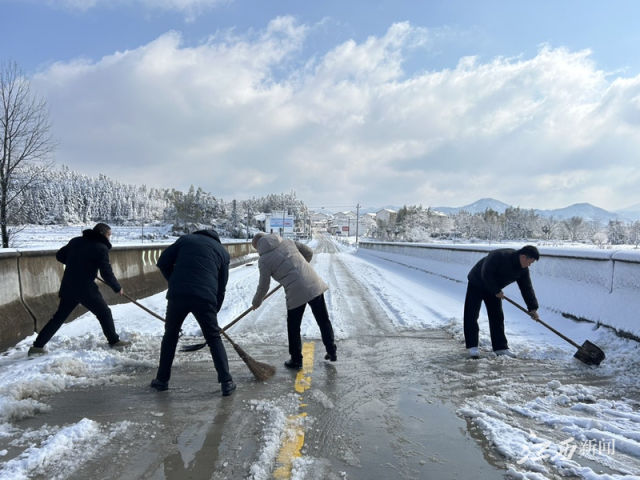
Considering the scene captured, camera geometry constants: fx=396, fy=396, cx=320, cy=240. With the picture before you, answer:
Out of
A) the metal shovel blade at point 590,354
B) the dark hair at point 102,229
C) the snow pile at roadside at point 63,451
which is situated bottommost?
the snow pile at roadside at point 63,451

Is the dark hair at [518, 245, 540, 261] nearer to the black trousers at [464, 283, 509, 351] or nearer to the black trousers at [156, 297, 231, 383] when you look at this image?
the black trousers at [464, 283, 509, 351]

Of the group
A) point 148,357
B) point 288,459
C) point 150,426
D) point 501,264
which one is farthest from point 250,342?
point 501,264

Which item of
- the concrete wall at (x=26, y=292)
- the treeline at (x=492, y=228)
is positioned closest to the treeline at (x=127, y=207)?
the treeline at (x=492, y=228)

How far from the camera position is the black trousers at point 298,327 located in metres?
4.80

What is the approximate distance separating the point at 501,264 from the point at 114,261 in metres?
7.68

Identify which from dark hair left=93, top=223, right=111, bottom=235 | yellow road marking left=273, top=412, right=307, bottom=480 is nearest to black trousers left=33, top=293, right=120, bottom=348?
dark hair left=93, top=223, right=111, bottom=235

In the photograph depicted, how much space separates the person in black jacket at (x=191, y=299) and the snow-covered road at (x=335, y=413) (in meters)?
0.25

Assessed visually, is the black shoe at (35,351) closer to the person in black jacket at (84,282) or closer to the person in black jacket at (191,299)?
the person in black jacket at (84,282)

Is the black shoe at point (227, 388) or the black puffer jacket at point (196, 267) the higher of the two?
the black puffer jacket at point (196, 267)

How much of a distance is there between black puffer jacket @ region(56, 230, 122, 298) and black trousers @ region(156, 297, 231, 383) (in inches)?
76.7

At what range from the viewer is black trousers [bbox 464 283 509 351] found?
5.43 meters

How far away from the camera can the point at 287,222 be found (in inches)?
3285

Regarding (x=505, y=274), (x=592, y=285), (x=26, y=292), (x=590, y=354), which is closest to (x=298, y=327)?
(x=505, y=274)

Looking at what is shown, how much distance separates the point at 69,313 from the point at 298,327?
2.97 m
